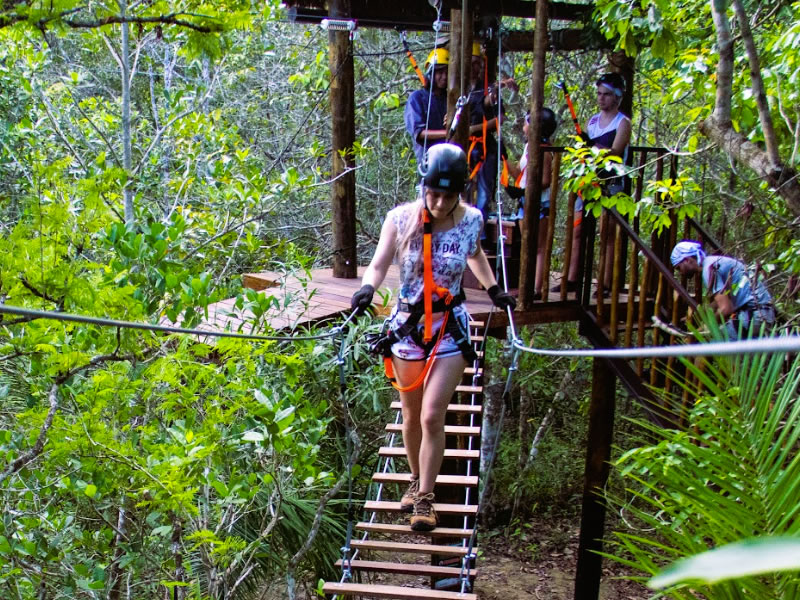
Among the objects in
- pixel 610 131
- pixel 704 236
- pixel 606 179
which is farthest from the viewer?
pixel 610 131

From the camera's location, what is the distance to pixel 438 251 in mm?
3430

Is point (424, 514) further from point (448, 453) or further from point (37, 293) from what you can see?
point (37, 293)

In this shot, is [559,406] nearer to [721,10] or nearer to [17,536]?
[721,10]

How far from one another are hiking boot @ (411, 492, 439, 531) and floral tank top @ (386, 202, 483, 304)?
962mm

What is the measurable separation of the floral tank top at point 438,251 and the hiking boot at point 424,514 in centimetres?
96

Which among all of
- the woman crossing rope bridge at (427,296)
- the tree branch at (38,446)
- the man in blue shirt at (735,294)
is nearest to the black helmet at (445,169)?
the woman crossing rope bridge at (427,296)

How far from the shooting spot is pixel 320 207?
422 inches

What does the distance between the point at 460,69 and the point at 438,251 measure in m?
2.59

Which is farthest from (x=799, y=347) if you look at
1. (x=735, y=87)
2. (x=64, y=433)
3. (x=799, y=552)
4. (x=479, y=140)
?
(x=479, y=140)

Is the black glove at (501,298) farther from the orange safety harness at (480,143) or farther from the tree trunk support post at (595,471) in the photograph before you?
the tree trunk support post at (595,471)

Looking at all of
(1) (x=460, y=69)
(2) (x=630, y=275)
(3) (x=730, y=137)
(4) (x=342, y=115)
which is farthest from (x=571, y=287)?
(3) (x=730, y=137)

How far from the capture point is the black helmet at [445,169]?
3191 mm

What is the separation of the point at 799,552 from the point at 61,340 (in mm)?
3057

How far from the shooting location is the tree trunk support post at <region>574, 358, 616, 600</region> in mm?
6234
